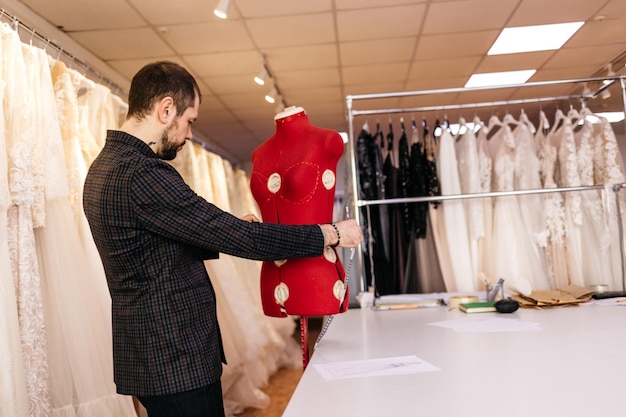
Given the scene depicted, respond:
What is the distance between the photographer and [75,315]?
2.08 metres

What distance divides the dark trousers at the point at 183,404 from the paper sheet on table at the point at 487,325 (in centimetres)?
87

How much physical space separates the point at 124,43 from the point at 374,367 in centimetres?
340

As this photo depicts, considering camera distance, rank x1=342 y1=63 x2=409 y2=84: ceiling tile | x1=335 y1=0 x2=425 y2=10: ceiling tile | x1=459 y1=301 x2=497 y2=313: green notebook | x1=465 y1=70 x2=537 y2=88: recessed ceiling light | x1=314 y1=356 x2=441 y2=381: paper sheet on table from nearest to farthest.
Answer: x1=314 y1=356 x2=441 y2=381: paper sheet on table
x1=459 y1=301 x2=497 y2=313: green notebook
x1=335 y1=0 x2=425 y2=10: ceiling tile
x1=342 y1=63 x2=409 y2=84: ceiling tile
x1=465 y1=70 x2=537 y2=88: recessed ceiling light

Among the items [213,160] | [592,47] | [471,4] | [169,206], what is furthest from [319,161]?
[592,47]

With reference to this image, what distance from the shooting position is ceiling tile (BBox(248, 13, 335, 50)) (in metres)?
3.57

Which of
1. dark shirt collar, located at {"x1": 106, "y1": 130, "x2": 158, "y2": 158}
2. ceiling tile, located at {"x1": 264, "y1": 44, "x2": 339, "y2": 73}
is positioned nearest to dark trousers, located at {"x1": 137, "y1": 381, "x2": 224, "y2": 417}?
dark shirt collar, located at {"x1": 106, "y1": 130, "x2": 158, "y2": 158}

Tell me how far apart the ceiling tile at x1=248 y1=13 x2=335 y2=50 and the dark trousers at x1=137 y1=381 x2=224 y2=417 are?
286cm

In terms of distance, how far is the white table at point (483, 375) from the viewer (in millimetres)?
975

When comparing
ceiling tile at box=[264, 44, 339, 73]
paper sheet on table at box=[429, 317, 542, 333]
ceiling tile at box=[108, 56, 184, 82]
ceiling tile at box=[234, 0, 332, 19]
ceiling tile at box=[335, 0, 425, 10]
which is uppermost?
ceiling tile at box=[108, 56, 184, 82]

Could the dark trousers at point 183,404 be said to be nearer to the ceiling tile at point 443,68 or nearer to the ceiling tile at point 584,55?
the ceiling tile at point 443,68

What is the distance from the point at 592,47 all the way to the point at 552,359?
13.6 feet

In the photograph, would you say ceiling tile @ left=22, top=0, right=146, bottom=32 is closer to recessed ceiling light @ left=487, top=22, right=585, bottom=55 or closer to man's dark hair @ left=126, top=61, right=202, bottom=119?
man's dark hair @ left=126, top=61, right=202, bottom=119

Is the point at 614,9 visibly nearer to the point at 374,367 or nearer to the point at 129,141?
the point at 374,367

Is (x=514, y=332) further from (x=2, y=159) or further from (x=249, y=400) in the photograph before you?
(x=249, y=400)
